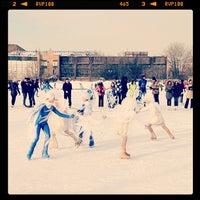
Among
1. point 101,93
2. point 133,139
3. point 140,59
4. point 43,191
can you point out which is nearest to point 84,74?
point 140,59

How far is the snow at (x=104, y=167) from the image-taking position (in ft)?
16.3

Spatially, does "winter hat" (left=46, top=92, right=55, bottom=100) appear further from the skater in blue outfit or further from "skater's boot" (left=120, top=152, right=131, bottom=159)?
"skater's boot" (left=120, top=152, right=131, bottom=159)

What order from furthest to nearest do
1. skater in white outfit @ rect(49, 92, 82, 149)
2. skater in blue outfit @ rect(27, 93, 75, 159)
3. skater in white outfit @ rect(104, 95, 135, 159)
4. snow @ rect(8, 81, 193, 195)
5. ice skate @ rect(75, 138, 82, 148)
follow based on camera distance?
ice skate @ rect(75, 138, 82, 148), skater in white outfit @ rect(49, 92, 82, 149), skater in white outfit @ rect(104, 95, 135, 159), skater in blue outfit @ rect(27, 93, 75, 159), snow @ rect(8, 81, 193, 195)

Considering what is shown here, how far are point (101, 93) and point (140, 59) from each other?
5609cm

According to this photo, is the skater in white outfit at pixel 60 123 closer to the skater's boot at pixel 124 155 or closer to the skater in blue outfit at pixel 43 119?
the skater in blue outfit at pixel 43 119

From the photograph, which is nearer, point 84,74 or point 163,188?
point 163,188

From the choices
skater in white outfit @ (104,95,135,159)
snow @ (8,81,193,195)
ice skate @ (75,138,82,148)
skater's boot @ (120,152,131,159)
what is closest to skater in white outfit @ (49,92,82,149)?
ice skate @ (75,138,82,148)

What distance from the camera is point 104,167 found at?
6172 mm

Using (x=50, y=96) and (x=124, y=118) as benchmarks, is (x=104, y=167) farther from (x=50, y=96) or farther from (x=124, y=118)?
(x=50, y=96)

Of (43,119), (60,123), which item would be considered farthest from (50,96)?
(60,123)

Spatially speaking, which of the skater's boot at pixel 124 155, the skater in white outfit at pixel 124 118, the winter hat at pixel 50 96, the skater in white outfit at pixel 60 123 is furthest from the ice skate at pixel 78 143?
the winter hat at pixel 50 96

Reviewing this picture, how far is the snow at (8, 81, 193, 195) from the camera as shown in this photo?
4.95 meters
